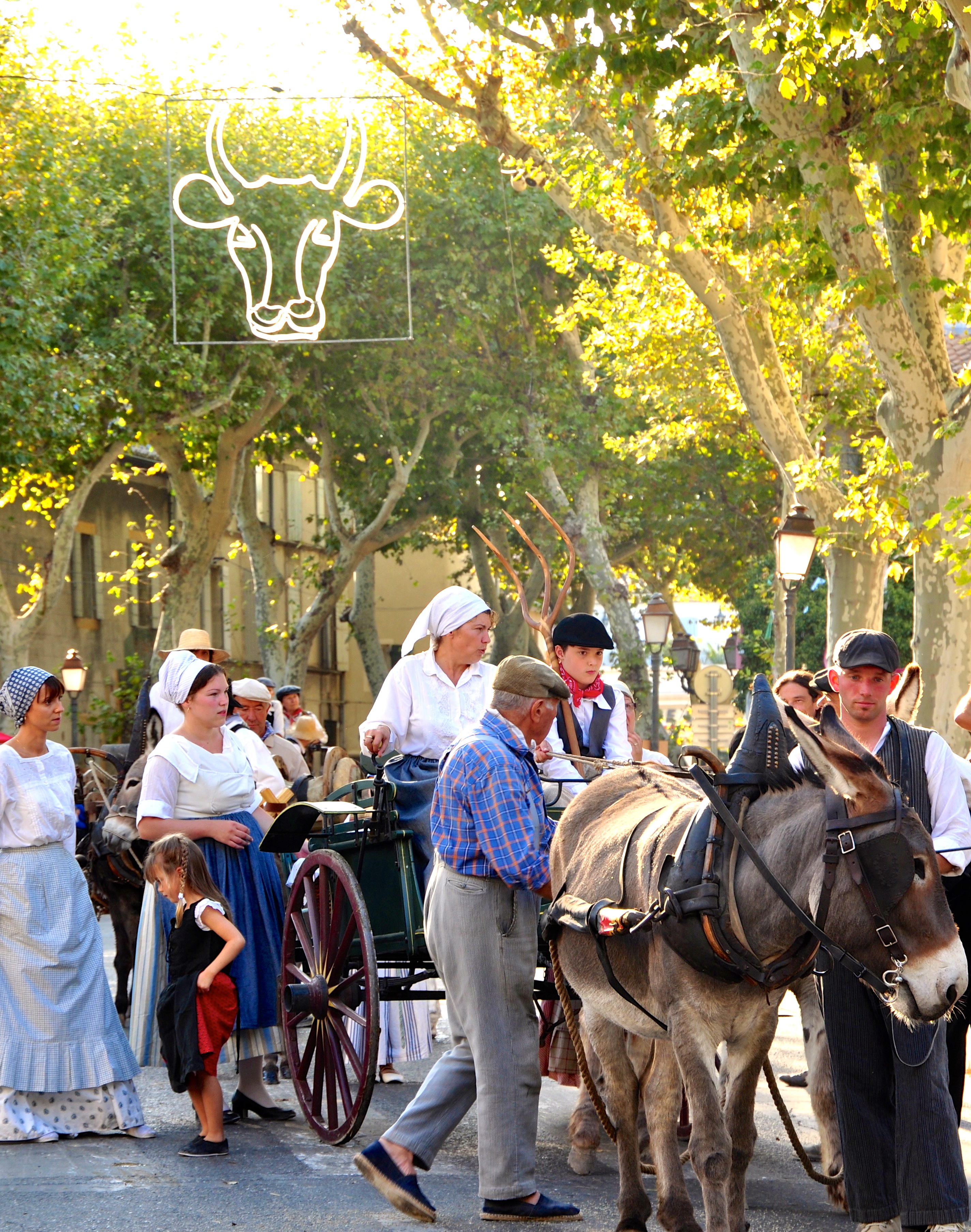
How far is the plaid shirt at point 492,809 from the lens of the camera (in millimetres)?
5805

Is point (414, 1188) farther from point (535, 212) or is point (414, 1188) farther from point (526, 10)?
point (535, 212)

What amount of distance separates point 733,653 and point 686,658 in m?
6.03

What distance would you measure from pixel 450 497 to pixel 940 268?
21448 millimetres

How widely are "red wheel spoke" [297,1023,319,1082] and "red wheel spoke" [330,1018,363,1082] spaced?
11.3 inches

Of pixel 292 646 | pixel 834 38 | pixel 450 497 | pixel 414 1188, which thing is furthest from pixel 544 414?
pixel 414 1188

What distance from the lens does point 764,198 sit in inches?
643

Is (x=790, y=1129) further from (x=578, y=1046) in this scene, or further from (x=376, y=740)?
(x=376, y=740)

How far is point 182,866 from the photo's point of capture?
7375mm

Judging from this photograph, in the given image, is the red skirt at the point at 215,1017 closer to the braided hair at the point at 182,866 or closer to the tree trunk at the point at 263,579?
the braided hair at the point at 182,866

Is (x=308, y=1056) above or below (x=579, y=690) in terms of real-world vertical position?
below

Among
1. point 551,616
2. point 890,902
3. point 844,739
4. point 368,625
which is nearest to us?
point 890,902

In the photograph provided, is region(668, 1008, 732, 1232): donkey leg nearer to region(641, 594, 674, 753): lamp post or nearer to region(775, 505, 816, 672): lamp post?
region(775, 505, 816, 672): lamp post

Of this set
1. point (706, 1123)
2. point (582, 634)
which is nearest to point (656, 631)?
point (582, 634)

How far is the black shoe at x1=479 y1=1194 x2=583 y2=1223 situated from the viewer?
592cm
